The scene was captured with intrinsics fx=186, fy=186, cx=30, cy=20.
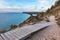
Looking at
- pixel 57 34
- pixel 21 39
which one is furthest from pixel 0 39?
pixel 57 34

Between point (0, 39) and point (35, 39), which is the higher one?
point (0, 39)

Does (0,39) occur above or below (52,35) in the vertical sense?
above

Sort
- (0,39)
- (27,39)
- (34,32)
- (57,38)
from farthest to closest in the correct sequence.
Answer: (34,32) < (57,38) < (27,39) < (0,39)

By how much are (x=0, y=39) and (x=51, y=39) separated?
2258 millimetres

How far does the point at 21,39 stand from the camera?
19.6 ft

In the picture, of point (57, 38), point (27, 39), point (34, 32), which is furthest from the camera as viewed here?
point (34, 32)

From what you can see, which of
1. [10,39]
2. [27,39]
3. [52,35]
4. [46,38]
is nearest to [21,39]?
[10,39]

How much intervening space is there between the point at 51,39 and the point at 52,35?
54 centimetres

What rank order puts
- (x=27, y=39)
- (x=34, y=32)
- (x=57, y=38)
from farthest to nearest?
(x=34, y=32) < (x=57, y=38) < (x=27, y=39)

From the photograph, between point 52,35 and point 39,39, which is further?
point 52,35

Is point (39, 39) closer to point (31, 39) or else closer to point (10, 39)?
point (31, 39)

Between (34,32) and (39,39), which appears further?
(34,32)

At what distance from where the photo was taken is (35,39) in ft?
23.1

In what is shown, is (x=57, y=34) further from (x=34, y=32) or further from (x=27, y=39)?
(x=27, y=39)
